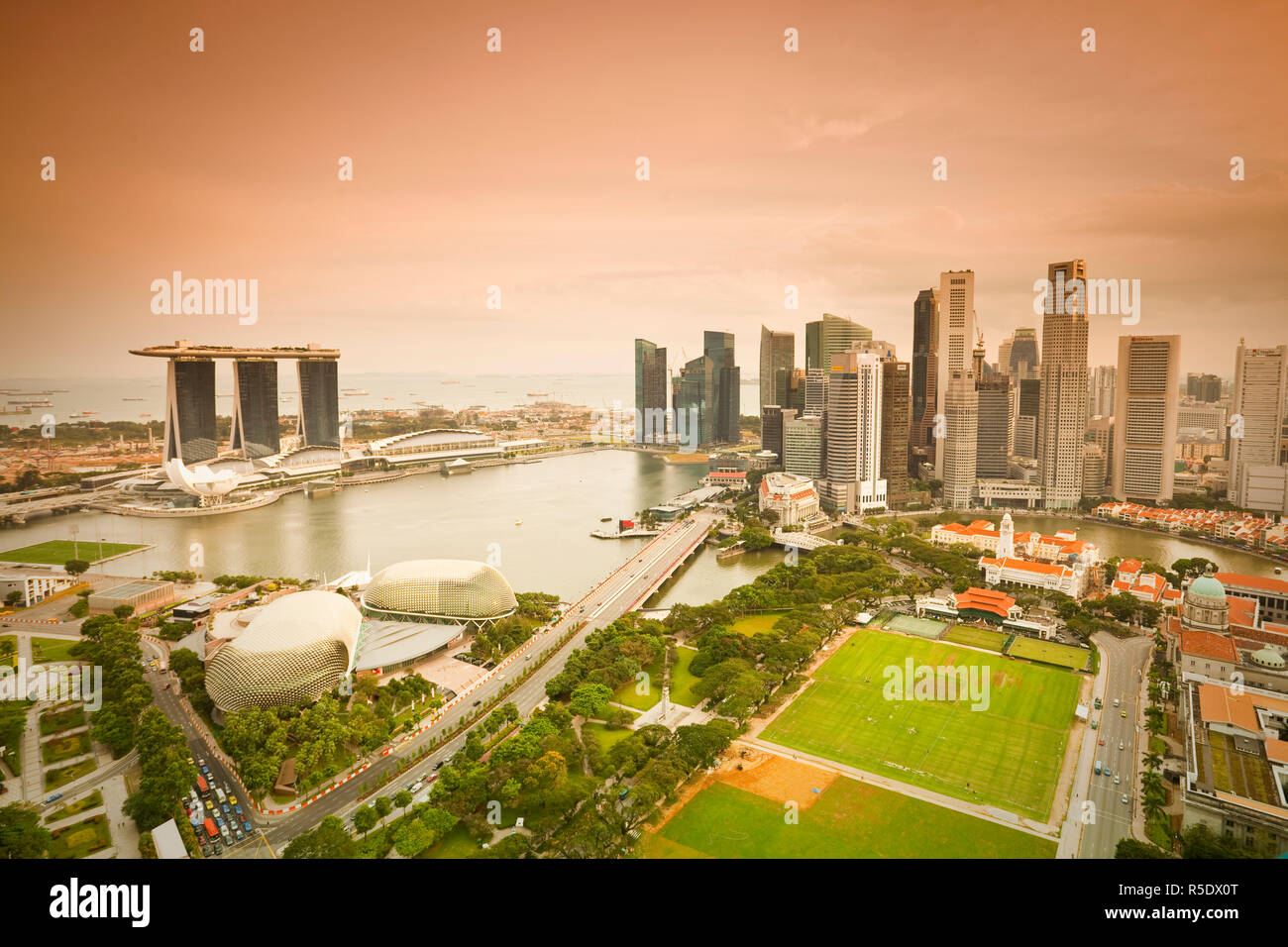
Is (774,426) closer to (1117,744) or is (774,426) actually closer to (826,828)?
(1117,744)

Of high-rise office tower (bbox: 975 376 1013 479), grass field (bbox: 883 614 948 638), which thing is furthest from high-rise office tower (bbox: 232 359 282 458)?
high-rise office tower (bbox: 975 376 1013 479)

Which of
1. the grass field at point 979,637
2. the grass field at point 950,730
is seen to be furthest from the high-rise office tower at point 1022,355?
the grass field at point 950,730

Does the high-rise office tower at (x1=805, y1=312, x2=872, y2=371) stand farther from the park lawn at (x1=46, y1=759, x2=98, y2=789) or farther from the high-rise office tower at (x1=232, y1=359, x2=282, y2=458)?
the park lawn at (x1=46, y1=759, x2=98, y2=789)

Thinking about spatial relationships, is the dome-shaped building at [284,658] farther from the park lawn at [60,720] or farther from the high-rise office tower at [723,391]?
the high-rise office tower at [723,391]

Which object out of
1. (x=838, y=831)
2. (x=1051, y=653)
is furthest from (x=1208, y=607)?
(x=838, y=831)
